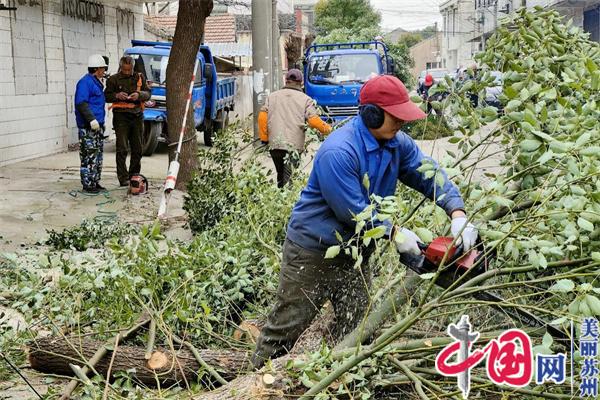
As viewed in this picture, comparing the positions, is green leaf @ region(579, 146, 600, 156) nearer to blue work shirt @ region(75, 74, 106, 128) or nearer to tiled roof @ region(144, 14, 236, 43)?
blue work shirt @ region(75, 74, 106, 128)

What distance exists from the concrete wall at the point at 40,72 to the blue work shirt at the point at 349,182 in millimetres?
10516

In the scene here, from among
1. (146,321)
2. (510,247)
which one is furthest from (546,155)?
(146,321)

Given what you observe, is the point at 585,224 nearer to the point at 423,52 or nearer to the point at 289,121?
the point at 289,121

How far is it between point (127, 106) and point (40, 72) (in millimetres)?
4831

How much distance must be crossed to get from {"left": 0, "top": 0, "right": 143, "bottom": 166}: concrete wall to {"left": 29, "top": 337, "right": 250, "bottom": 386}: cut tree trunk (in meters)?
9.67

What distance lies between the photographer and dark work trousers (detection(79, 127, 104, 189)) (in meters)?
10.9

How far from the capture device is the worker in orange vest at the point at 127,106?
36.9 feet

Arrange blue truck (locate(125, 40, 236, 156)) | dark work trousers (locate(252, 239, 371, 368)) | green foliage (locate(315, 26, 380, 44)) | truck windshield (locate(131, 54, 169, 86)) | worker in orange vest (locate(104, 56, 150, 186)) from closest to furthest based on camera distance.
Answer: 1. dark work trousers (locate(252, 239, 371, 368))
2. worker in orange vest (locate(104, 56, 150, 186))
3. blue truck (locate(125, 40, 236, 156))
4. truck windshield (locate(131, 54, 169, 86))
5. green foliage (locate(315, 26, 380, 44))

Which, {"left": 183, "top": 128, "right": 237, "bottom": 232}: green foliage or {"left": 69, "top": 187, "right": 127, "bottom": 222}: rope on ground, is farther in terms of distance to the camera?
{"left": 69, "top": 187, "right": 127, "bottom": 222}: rope on ground

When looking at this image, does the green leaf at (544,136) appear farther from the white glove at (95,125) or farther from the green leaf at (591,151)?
the white glove at (95,125)

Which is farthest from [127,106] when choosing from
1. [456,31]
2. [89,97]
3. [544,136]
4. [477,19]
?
[456,31]

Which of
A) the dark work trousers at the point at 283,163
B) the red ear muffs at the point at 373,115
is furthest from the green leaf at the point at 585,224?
the dark work trousers at the point at 283,163

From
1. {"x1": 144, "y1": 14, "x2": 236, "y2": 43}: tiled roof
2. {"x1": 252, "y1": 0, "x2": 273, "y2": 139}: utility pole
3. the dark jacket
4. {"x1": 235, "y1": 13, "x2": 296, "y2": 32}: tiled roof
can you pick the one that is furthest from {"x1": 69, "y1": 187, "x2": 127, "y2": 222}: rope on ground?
{"x1": 235, "y1": 13, "x2": 296, "y2": 32}: tiled roof

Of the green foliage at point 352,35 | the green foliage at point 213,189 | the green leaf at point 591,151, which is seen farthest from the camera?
the green foliage at point 352,35
